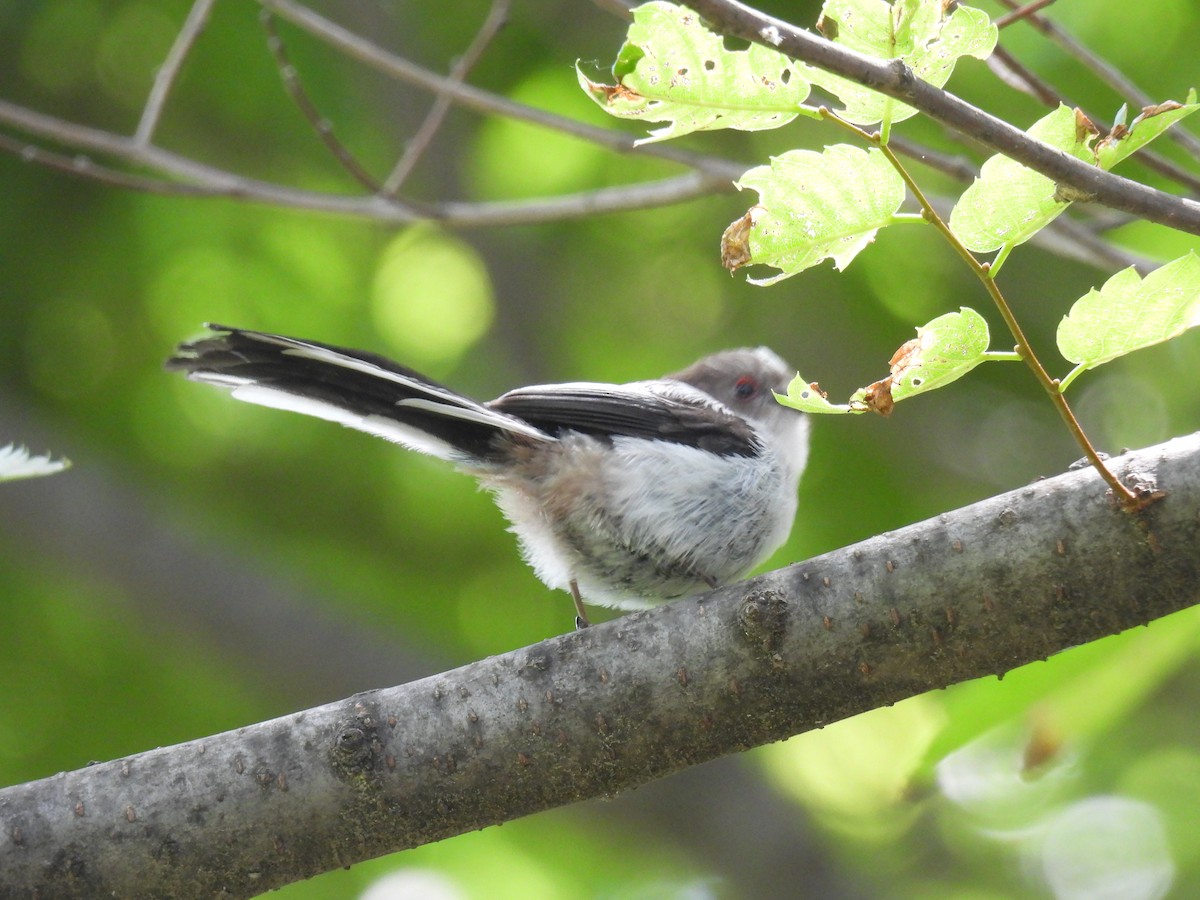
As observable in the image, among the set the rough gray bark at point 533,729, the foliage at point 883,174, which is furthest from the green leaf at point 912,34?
the rough gray bark at point 533,729

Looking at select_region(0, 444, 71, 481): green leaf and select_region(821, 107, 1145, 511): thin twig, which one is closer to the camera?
select_region(821, 107, 1145, 511): thin twig

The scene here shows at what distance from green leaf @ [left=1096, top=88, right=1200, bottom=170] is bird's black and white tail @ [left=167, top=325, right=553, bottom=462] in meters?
1.77

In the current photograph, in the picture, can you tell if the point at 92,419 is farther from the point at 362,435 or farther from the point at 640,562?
the point at 640,562

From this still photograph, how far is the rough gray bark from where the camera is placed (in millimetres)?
2086

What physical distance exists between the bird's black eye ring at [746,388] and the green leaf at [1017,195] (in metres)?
2.50

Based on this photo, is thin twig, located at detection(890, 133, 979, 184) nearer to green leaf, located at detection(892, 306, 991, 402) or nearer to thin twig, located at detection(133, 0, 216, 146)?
green leaf, located at detection(892, 306, 991, 402)

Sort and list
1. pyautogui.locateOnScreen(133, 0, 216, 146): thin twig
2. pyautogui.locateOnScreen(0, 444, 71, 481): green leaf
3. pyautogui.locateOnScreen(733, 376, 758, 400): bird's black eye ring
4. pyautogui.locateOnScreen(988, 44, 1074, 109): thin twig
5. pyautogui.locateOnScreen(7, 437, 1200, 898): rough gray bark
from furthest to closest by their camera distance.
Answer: pyautogui.locateOnScreen(733, 376, 758, 400): bird's black eye ring → pyautogui.locateOnScreen(133, 0, 216, 146): thin twig → pyautogui.locateOnScreen(988, 44, 1074, 109): thin twig → pyautogui.locateOnScreen(7, 437, 1200, 898): rough gray bark → pyautogui.locateOnScreen(0, 444, 71, 481): green leaf

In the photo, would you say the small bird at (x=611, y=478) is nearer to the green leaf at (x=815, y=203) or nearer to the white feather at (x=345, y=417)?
the white feather at (x=345, y=417)

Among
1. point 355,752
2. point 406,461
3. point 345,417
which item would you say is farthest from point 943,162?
point 406,461

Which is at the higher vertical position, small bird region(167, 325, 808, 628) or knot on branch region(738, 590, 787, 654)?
small bird region(167, 325, 808, 628)

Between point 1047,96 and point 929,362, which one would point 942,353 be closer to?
point 929,362

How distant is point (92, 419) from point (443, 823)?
4644 mm

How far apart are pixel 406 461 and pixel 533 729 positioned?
3841mm

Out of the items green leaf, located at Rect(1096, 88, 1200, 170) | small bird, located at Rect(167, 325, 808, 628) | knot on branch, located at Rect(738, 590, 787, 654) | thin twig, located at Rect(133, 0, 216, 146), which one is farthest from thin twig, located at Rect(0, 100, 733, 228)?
green leaf, located at Rect(1096, 88, 1200, 170)
